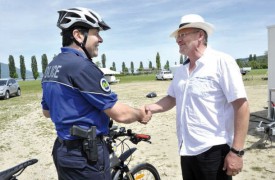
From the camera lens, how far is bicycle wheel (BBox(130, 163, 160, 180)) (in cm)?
375

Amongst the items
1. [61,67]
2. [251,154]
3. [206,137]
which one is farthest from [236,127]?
[251,154]

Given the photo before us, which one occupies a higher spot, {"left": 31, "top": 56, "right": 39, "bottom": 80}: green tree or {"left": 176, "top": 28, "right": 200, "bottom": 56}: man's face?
{"left": 31, "top": 56, "right": 39, "bottom": 80}: green tree

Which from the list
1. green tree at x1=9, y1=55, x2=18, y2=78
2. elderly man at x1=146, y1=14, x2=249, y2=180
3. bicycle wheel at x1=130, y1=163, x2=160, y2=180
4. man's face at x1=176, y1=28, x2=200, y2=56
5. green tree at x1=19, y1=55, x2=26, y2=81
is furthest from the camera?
green tree at x1=19, y1=55, x2=26, y2=81

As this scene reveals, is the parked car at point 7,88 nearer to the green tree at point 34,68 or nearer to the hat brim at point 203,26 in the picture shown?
the hat brim at point 203,26

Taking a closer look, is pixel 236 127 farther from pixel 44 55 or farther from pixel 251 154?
pixel 44 55

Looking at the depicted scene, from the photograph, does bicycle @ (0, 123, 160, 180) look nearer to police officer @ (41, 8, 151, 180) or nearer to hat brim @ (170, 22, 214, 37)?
police officer @ (41, 8, 151, 180)

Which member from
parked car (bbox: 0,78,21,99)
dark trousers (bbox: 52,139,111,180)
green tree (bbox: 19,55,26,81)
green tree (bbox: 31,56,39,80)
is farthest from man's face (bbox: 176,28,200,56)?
green tree (bbox: 31,56,39,80)

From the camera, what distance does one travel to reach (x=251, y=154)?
6426 mm

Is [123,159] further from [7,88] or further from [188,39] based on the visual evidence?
[7,88]

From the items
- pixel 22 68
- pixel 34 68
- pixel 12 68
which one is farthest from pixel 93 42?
pixel 34 68

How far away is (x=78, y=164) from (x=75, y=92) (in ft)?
1.84

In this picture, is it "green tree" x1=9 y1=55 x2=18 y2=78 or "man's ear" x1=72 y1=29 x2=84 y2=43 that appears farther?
"green tree" x1=9 y1=55 x2=18 y2=78

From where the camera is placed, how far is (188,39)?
2.80 m

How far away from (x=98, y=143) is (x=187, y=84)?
3.24 feet
